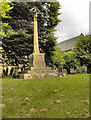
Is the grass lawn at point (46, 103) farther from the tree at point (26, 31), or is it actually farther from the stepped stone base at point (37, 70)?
the tree at point (26, 31)

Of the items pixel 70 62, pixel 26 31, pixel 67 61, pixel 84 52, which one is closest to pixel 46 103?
pixel 26 31

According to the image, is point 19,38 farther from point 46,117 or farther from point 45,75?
point 46,117

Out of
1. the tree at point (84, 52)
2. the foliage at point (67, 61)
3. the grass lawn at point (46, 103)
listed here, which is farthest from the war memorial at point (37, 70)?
the tree at point (84, 52)

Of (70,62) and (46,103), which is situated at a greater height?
(70,62)

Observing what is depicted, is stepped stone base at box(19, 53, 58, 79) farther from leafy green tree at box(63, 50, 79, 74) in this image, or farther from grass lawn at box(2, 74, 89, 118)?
leafy green tree at box(63, 50, 79, 74)

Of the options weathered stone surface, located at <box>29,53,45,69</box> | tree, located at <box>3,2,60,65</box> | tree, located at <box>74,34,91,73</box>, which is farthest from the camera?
tree, located at <box>74,34,91,73</box>

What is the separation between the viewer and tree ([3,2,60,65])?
2148 centimetres

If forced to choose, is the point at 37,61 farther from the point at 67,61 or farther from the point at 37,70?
the point at 67,61

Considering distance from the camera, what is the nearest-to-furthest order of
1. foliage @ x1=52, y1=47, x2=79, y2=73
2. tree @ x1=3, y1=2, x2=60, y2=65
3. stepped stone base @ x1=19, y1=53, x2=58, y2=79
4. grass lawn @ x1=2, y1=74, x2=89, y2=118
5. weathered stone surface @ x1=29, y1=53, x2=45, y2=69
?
grass lawn @ x1=2, y1=74, x2=89, y2=118
stepped stone base @ x1=19, y1=53, x2=58, y2=79
weathered stone surface @ x1=29, y1=53, x2=45, y2=69
tree @ x1=3, y1=2, x2=60, y2=65
foliage @ x1=52, y1=47, x2=79, y2=73

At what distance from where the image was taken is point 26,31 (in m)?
21.4

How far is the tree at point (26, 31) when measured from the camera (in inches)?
846

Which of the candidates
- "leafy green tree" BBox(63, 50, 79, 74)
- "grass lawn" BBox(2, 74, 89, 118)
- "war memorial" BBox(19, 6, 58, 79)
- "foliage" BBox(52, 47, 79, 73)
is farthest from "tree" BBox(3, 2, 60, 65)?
"grass lawn" BBox(2, 74, 89, 118)

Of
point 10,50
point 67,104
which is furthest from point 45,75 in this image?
point 10,50

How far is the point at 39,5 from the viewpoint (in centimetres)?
2412
